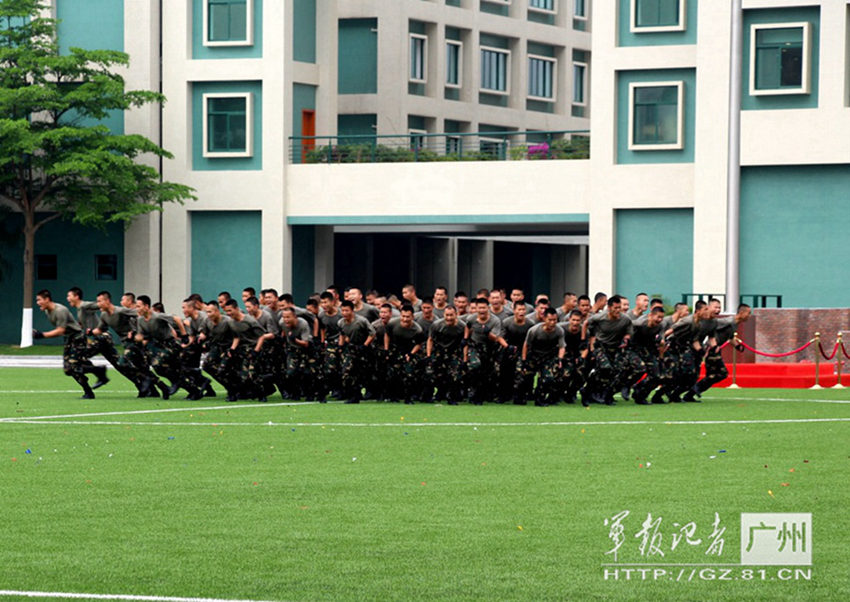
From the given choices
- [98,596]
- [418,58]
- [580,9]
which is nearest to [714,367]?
[98,596]

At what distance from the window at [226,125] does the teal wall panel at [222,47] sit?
1.11m

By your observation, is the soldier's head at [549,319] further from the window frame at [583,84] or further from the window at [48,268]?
the window frame at [583,84]

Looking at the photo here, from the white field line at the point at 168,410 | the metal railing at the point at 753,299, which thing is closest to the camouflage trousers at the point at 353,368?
the white field line at the point at 168,410

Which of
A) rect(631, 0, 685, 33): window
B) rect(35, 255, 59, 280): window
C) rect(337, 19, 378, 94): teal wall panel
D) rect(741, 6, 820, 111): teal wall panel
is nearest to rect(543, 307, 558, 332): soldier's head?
rect(741, 6, 820, 111): teal wall panel

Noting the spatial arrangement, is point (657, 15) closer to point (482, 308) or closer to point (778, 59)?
point (778, 59)

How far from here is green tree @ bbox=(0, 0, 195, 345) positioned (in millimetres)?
43438

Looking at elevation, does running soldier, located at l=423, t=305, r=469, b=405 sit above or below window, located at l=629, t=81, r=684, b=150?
below

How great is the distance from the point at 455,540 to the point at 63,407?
12718mm

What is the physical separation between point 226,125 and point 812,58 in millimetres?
16637

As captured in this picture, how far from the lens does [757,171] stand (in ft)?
128

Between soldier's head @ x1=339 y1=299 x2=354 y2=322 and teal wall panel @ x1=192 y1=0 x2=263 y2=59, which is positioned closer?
soldier's head @ x1=339 y1=299 x2=354 y2=322

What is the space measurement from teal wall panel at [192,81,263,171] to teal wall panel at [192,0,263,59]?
76cm

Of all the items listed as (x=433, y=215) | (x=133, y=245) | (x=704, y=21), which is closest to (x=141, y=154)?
(x=133, y=245)

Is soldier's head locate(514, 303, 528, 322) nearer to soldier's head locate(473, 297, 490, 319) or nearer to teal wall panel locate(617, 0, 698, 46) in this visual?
soldier's head locate(473, 297, 490, 319)
